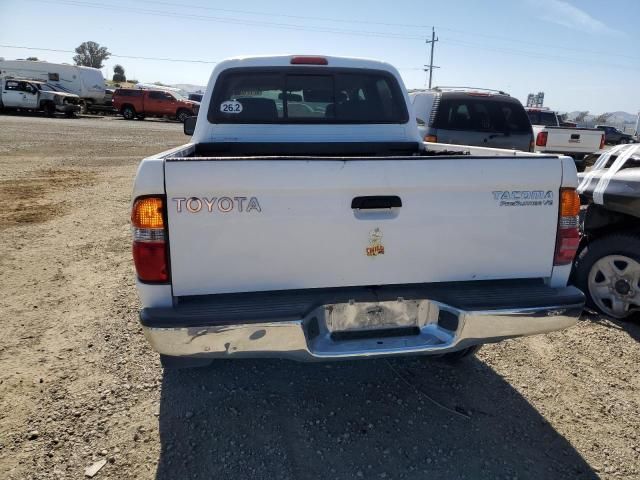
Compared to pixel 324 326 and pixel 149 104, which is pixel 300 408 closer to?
pixel 324 326

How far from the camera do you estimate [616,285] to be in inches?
162

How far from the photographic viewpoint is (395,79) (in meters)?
4.21

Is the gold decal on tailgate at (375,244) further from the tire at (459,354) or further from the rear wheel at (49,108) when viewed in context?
the rear wheel at (49,108)

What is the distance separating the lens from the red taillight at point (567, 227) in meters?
2.51

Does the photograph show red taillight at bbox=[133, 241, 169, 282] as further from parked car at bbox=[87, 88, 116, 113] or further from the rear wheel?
parked car at bbox=[87, 88, 116, 113]

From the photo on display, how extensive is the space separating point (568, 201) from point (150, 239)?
7.06ft

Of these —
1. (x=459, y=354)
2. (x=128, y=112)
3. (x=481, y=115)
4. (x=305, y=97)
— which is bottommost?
(x=459, y=354)

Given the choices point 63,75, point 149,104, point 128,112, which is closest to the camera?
point 149,104

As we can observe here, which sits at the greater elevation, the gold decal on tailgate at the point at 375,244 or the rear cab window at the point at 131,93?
the rear cab window at the point at 131,93

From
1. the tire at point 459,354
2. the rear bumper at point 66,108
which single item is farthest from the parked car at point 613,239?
the rear bumper at point 66,108

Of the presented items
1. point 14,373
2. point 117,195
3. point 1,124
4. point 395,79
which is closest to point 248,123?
point 395,79

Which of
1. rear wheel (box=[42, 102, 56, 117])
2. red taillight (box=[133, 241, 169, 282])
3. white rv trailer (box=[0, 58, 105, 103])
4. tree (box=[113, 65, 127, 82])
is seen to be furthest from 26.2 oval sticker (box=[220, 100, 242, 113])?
tree (box=[113, 65, 127, 82])

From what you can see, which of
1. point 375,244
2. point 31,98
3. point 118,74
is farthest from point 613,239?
point 118,74

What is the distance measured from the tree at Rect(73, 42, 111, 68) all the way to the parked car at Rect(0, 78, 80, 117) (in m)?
64.8
